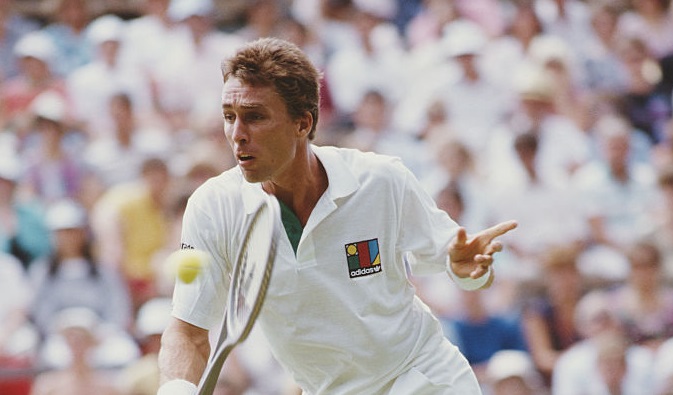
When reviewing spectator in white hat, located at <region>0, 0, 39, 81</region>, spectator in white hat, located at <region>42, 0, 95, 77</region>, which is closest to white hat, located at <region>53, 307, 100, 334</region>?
spectator in white hat, located at <region>42, 0, 95, 77</region>

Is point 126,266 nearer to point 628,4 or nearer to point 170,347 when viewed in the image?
point 170,347

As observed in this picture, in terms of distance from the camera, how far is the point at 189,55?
10406 mm

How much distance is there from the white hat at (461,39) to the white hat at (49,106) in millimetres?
3088

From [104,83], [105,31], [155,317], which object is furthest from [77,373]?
[105,31]

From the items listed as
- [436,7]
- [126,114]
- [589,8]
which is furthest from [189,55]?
[589,8]

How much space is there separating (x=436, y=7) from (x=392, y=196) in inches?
253

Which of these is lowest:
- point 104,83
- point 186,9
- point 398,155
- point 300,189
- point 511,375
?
point 511,375

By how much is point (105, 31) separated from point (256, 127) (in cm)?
619

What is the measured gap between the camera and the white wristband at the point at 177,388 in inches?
163

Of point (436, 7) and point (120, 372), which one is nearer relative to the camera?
point (120, 372)

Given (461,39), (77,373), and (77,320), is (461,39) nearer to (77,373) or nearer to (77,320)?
(77,320)

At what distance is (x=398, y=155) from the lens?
958cm

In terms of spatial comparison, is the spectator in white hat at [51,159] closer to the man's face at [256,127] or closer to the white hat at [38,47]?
the white hat at [38,47]

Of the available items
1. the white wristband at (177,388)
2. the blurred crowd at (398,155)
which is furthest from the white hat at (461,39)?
the white wristband at (177,388)
